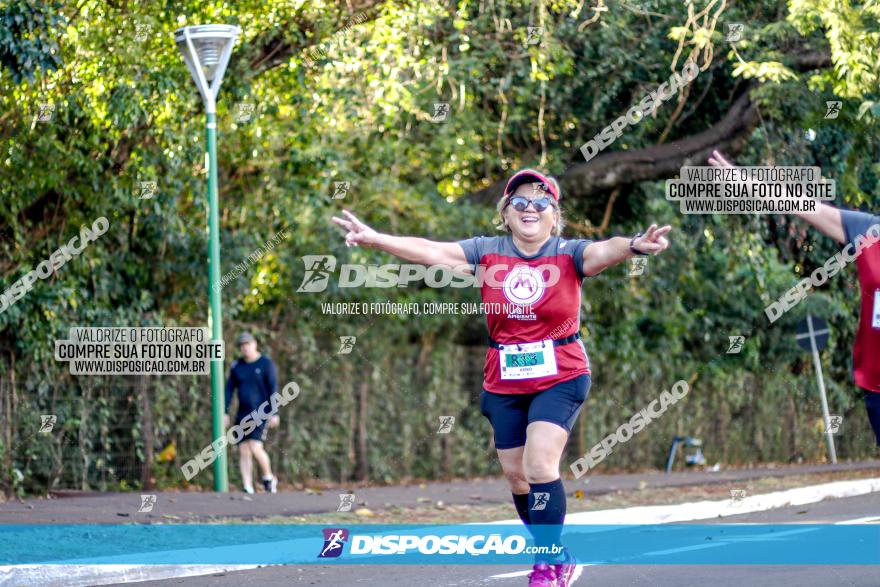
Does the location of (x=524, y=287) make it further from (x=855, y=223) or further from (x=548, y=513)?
(x=855, y=223)

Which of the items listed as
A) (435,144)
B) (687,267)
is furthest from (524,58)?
(687,267)

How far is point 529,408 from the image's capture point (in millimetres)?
6824

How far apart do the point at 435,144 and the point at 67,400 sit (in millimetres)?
6549

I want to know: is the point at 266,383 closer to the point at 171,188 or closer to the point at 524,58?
the point at 171,188

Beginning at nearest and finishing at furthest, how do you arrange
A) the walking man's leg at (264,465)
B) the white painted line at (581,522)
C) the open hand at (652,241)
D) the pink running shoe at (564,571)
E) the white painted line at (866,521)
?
the open hand at (652,241) < the pink running shoe at (564,571) < the white painted line at (581,522) < the white painted line at (866,521) < the walking man's leg at (264,465)

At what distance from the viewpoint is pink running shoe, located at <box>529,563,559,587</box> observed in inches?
254

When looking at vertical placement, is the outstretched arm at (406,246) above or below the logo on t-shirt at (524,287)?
above

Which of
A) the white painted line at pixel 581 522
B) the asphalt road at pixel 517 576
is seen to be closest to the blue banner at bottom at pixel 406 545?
the white painted line at pixel 581 522

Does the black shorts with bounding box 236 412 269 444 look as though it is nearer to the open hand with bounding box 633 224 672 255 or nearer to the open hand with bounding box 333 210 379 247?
the open hand with bounding box 333 210 379 247

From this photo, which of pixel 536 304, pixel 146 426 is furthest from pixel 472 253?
pixel 146 426

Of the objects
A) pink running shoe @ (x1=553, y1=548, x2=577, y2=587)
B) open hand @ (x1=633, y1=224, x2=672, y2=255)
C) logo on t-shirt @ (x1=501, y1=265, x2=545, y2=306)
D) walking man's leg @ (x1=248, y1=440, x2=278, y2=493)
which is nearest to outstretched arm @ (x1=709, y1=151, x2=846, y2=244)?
open hand @ (x1=633, y1=224, x2=672, y2=255)

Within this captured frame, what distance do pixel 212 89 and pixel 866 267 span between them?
9027 mm

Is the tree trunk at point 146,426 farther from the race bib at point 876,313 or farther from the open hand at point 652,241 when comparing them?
the race bib at point 876,313

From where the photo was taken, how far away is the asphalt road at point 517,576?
7.86 metres
